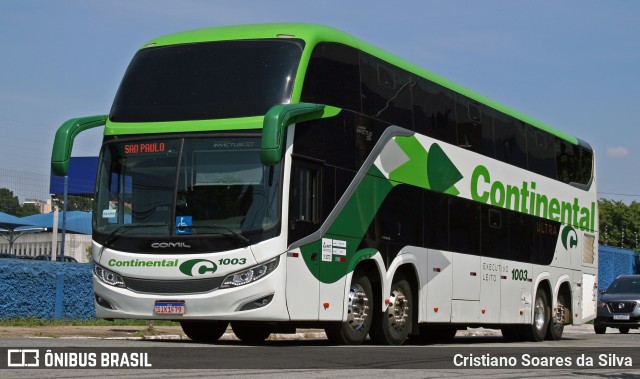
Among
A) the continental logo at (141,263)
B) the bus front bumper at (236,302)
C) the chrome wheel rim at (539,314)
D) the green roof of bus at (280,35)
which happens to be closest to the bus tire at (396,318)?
the bus front bumper at (236,302)

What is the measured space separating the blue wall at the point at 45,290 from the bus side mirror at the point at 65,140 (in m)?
7.22

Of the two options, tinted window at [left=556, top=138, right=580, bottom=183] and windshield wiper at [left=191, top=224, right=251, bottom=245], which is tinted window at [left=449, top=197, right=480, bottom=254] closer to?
tinted window at [left=556, top=138, right=580, bottom=183]

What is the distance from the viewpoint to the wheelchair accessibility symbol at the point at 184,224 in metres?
15.8

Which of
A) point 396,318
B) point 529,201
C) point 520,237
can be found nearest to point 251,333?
point 396,318

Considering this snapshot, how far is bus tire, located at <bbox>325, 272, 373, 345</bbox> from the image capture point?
17.1 m

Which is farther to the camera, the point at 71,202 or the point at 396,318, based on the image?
the point at 71,202

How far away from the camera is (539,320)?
24797mm

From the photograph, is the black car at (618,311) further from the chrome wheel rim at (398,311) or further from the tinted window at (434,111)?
the chrome wheel rim at (398,311)

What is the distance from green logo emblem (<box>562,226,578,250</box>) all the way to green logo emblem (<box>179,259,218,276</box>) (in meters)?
12.5

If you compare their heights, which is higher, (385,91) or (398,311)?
(385,91)

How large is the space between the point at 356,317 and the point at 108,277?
3.78 metres

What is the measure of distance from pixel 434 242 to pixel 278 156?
19.3 feet

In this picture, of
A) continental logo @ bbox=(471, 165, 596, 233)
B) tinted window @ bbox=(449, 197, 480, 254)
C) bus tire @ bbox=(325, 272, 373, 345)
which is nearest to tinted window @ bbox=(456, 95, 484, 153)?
continental logo @ bbox=(471, 165, 596, 233)

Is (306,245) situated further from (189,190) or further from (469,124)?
(469,124)
